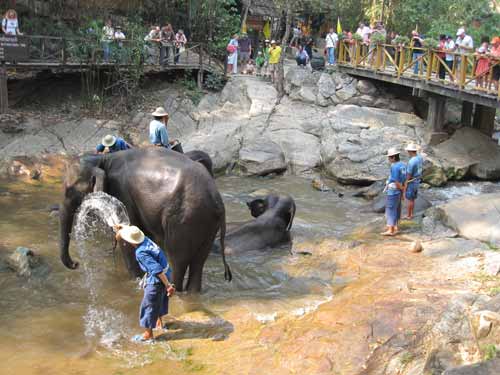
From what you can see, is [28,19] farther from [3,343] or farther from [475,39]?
[475,39]

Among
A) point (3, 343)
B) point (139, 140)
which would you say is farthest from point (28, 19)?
point (3, 343)

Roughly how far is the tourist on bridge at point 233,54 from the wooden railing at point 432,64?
352 cm

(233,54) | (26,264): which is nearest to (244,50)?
(233,54)

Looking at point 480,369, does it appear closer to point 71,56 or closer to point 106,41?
point 106,41

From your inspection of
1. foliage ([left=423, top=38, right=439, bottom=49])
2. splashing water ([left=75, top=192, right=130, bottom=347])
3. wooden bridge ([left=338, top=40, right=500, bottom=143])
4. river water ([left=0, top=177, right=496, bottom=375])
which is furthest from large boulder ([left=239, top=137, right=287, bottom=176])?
splashing water ([left=75, top=192, right=130, bottom=347])

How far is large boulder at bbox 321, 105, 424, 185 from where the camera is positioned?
1421cm

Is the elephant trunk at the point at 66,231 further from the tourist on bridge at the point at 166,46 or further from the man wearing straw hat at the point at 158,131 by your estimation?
the tourist on bridge at the point at 166,46

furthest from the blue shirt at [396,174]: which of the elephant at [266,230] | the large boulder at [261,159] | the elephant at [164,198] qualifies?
the large boulder at [261,159]

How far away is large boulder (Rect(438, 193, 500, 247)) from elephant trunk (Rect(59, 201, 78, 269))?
5.27m

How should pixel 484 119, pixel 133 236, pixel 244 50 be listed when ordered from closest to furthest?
pixel 133 236
pixel 484 119
pixel 244 50

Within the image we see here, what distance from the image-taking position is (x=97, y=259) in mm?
8281

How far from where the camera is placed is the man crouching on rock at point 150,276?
220 inches

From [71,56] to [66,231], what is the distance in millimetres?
11474

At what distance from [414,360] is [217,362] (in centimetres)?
179
